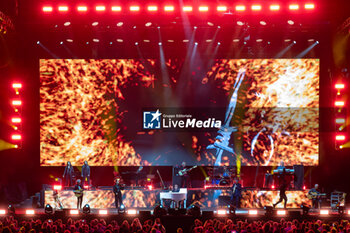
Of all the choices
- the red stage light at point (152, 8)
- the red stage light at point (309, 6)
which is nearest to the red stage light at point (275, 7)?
the red stage light at point (309, 6)

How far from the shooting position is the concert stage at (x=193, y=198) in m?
11.7

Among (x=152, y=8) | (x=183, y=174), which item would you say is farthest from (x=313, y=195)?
(x=152, y=8)

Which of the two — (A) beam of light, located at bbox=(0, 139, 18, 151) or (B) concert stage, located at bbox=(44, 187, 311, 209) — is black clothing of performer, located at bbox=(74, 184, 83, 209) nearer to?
(B) concert stage, located at bbox=(44, 187, 311, 209)

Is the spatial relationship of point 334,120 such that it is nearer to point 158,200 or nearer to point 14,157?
point 158,200

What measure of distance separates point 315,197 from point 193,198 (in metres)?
3.82

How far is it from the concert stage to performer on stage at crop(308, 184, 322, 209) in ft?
1.06

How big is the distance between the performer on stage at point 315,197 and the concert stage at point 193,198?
0.32 metres

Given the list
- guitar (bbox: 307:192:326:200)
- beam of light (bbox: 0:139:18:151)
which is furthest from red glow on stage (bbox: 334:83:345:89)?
beam of light (bbox: 0:139:18:151)

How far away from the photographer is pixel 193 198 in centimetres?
1196

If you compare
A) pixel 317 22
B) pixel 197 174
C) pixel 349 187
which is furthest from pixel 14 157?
pixel 349 187

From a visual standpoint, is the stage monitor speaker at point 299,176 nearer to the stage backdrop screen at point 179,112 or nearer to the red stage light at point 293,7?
the stage backdrop screen at point 179,112

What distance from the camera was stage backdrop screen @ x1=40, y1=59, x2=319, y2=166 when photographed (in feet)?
43.3

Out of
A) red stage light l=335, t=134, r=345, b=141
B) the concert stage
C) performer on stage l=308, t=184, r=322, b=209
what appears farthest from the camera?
red stage light l=335, t=134, r=345, b=141

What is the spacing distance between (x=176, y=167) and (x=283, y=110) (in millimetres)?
4379
